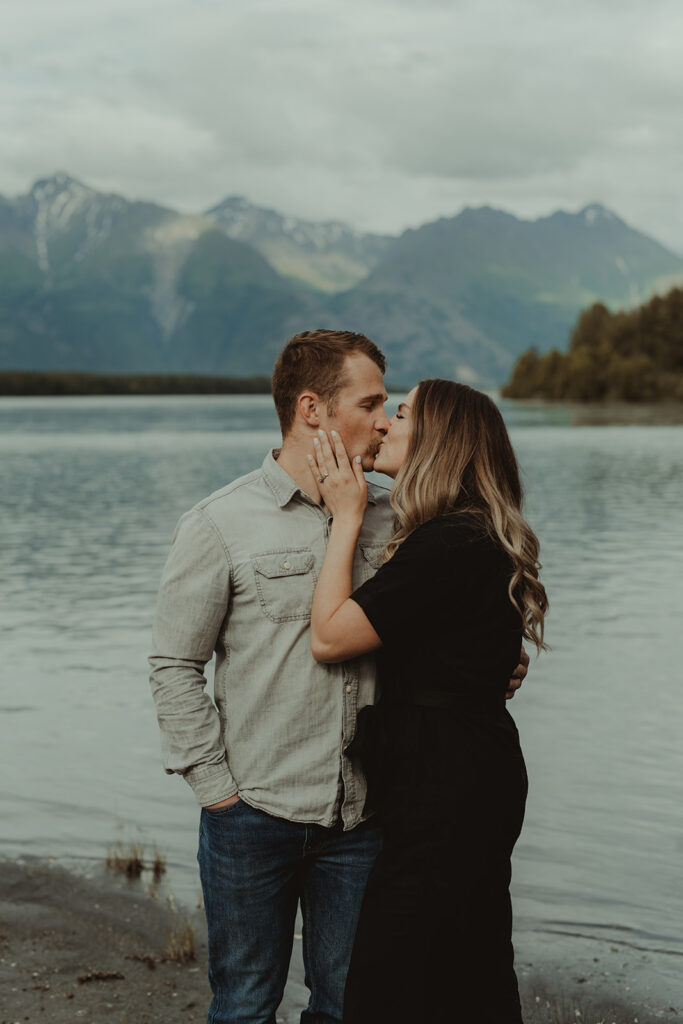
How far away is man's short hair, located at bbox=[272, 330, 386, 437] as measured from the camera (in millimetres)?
3811

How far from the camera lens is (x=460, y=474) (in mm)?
3766

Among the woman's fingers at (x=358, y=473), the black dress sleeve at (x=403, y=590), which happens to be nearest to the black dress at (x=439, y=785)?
the black dress sleeve at (x=403, y=590)

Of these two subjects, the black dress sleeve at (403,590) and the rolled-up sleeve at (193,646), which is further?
the rolled-up sleeve at (193,646)

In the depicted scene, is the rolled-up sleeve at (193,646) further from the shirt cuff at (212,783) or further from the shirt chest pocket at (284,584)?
the shirt chest pocket at (284,584)

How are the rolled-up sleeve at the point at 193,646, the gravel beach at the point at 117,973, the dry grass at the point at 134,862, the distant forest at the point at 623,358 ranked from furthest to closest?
the distant forest at the point at 623,358
the dry grass at the point at 134,862
the gravel beach at the point at 117,973
the rolled-up sleeve at the point at 193,646

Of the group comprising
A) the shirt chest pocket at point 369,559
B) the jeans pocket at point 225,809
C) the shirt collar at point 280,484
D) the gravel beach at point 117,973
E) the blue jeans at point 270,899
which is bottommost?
the gravel beach at point 117,973

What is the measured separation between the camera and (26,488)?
153 ft

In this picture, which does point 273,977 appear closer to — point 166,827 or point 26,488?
point 166,827

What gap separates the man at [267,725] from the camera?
3691mm

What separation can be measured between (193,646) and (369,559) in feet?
2.09

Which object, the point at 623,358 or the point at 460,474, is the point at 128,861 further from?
the point at 623,358

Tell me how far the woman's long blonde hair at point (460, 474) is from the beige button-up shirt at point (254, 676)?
0.36m

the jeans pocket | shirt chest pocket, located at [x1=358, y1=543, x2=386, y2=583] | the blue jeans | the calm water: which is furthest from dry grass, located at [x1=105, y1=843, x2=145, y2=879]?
shirt chest pocket, located at [x1=358, y1=543, x2=386, y2=583]

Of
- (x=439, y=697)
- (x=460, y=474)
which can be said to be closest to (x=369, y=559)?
(x=460, y=474)
